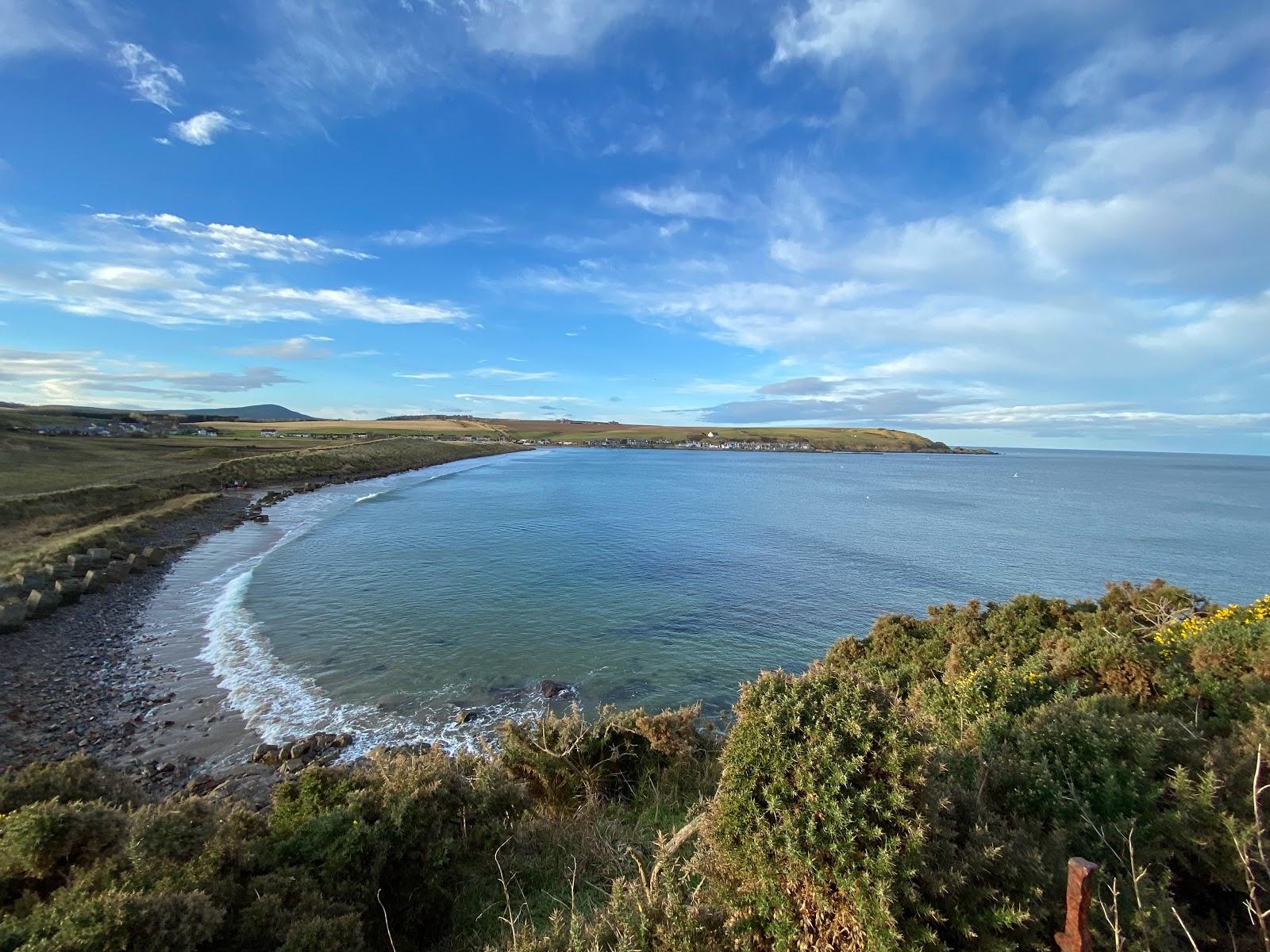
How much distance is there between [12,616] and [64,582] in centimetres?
431

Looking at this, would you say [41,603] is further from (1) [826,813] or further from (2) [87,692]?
(1) [826,813]

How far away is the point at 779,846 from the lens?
4516 millimetres

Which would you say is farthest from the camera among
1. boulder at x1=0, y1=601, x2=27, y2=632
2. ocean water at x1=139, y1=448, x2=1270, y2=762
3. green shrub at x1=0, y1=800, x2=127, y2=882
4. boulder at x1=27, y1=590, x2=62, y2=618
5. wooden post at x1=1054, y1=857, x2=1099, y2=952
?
boulder at x1=27, y1=590, x2=62, y2=618

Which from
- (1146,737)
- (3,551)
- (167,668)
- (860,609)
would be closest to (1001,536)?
(860,609)

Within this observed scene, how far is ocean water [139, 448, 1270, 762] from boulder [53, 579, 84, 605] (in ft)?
8.34

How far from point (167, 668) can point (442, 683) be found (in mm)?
8730

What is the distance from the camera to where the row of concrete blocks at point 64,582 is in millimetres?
18891

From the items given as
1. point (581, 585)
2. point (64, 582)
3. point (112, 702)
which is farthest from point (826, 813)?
point (64, 582)

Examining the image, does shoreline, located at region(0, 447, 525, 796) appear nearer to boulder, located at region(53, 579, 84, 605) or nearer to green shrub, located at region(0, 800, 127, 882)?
boulder, located at region(53, 579, 84, 605)

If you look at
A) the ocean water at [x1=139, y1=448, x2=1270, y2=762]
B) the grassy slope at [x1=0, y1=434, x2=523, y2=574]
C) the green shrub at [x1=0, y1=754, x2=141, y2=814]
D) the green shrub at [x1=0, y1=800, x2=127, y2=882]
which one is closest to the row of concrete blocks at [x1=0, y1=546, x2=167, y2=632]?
the grassy slope at [x1=0, y1=434, x2=523, y2=574]

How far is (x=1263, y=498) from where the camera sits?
82188 millimetres

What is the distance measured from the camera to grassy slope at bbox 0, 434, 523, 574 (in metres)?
29.1

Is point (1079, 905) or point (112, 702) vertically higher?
point (1079, 905)

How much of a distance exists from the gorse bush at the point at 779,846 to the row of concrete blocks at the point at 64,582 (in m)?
18.2
